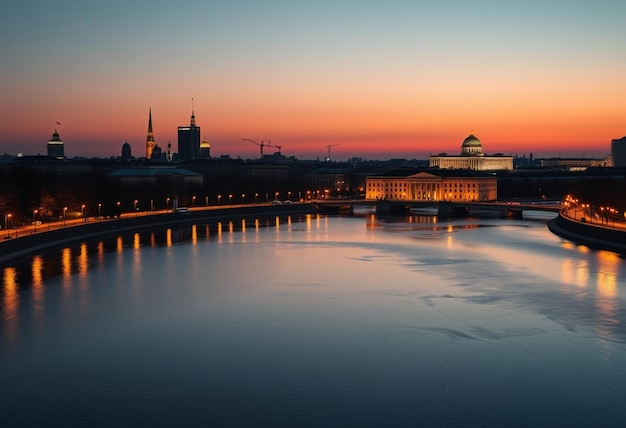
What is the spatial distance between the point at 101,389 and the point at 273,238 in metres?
29.2

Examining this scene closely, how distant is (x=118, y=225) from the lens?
44.7 m

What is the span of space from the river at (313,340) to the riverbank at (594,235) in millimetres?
2177

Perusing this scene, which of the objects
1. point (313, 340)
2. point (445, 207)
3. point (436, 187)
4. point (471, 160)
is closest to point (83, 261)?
point (313, 340)

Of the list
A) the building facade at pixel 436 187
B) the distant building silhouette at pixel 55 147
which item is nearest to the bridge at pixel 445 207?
the building facade at pixel 436 187

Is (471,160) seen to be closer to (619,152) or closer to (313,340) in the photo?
(619,152)

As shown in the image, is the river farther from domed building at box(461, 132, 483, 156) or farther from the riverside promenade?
domed building at box(461, 132, 483, 156)

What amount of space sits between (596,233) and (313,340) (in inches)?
977

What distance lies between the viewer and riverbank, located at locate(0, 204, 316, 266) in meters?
32.3

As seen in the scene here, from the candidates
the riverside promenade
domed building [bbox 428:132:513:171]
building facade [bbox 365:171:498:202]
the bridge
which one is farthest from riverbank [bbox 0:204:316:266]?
domed building [bbox 428:132:513:171]

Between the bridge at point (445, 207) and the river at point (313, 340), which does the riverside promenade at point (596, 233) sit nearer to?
the river at point (313, 340)

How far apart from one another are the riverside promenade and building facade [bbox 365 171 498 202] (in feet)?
126

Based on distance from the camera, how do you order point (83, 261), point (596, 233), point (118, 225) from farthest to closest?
1. point (118, 225)
2. point (596, 233)
3. point (83, 261)

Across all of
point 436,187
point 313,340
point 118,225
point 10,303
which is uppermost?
point 436,187

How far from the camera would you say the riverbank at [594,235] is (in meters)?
36.0
